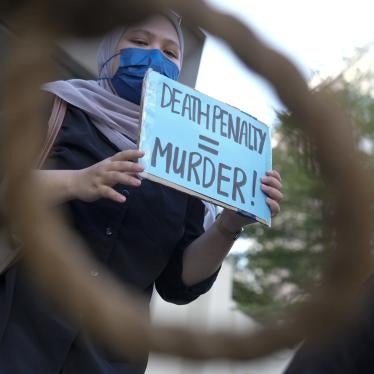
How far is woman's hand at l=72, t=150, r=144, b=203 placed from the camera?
0.77 meters

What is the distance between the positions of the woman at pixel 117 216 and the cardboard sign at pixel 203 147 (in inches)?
1.0

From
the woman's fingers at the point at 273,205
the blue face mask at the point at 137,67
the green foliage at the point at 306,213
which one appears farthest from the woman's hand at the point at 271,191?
the green foliage at the point at 306,213

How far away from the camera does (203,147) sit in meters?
0.83

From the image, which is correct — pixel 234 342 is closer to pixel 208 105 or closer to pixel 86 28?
pixel 86 28

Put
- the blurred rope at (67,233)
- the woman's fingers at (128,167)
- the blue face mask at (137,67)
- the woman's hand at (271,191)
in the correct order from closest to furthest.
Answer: the blurred rope at (67,233)
the woman's fingers at (128,167)
the woman's hand at (271,191)
the blue face mask at (137,67)

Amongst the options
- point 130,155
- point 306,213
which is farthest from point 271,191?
point 306,213

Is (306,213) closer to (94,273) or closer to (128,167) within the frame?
(94,273)

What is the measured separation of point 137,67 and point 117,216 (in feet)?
0.71

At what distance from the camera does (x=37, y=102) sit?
1.08 ft

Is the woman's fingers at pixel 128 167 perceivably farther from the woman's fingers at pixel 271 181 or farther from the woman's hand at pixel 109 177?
the woman's fingers at pixel 271 181

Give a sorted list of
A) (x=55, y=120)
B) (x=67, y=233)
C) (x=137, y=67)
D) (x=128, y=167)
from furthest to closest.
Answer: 1. (x=137, y=67)
2. (x=55, y=120)
3. (x=128, y=167)
4. (x=67, y=233)

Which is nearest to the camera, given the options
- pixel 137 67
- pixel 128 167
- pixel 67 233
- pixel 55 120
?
pixel 67 233

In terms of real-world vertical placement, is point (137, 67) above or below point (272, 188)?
above

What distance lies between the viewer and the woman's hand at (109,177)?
770mm
